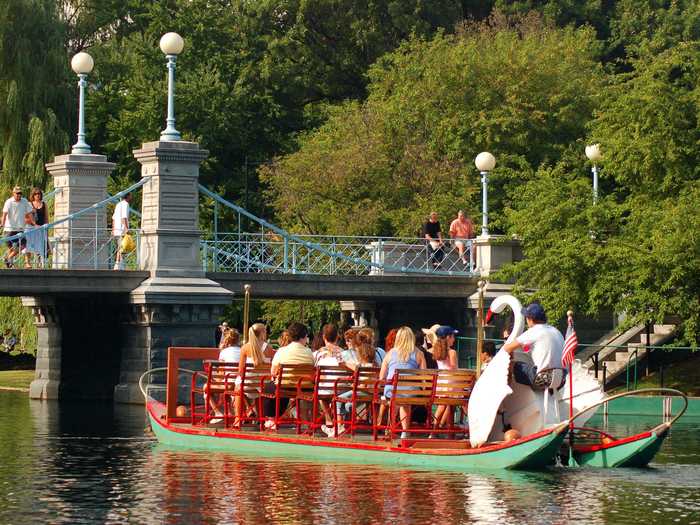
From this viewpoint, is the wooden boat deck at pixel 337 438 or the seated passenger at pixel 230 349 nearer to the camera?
the wooden boat deck at pixel 337 438

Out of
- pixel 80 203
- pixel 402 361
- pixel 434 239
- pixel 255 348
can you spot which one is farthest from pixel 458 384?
pixel 434 239

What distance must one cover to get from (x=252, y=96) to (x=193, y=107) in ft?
11.7

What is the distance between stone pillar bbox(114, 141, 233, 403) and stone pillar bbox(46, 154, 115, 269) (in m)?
1.92

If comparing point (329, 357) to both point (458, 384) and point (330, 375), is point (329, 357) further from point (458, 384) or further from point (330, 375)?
point (458, 384)

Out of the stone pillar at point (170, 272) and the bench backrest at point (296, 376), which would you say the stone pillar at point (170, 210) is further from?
the bench backrest at point (296, 376)

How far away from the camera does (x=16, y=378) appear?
49344mm

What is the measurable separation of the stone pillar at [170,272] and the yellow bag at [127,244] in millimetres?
241

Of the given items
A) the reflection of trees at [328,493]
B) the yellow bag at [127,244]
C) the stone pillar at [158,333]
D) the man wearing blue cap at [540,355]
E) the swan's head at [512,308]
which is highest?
the yellow bag at [127,244]

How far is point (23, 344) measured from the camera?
4481cm

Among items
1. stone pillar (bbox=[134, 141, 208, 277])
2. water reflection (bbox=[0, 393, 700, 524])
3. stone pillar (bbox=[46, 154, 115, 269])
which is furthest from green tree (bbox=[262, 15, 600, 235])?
water reflection (bbox=[0, 393, 700, 524])

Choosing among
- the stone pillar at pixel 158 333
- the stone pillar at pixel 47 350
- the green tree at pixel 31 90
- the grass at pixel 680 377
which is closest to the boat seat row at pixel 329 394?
the stone pillar at pixel 158 333

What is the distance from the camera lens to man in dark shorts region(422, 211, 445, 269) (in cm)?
4162

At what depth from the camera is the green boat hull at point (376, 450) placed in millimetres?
20938

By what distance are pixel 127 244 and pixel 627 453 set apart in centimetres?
1738
